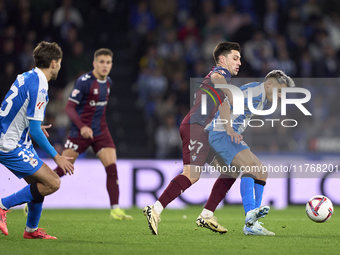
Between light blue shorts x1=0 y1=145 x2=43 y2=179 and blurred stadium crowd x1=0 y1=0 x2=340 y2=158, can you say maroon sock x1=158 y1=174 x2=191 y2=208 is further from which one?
blurred stadium crowd x1=0 y1=0 x2=340 y2=158

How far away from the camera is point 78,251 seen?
4.96 m

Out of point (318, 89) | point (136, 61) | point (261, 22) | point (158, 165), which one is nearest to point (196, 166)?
point (158, 165)

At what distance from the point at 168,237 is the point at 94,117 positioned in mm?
3054

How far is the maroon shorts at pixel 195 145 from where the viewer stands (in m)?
6.28

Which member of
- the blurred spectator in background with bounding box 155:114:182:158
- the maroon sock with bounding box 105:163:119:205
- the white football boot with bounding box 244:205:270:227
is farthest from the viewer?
the blurred spectator in background with bounding box 155:114:182:158

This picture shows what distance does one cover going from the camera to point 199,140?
6.36 meters

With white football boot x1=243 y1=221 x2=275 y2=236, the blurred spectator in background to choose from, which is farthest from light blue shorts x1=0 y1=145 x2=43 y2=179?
the blurred spectator in background

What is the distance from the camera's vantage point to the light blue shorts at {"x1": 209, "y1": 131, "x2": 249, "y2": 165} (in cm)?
618

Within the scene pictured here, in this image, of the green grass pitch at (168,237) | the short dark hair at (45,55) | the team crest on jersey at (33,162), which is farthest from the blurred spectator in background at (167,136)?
the team crest on jersey at (33,162)

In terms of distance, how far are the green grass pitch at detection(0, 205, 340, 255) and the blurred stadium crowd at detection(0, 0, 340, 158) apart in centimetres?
365

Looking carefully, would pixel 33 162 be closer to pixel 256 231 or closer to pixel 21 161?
pixel 21 161

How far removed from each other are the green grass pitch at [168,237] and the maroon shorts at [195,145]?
2.61 ft

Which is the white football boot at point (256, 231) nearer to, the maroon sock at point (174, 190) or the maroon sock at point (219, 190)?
the maroon sock at point (219, 190)

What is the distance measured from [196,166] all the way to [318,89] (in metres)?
7.07
